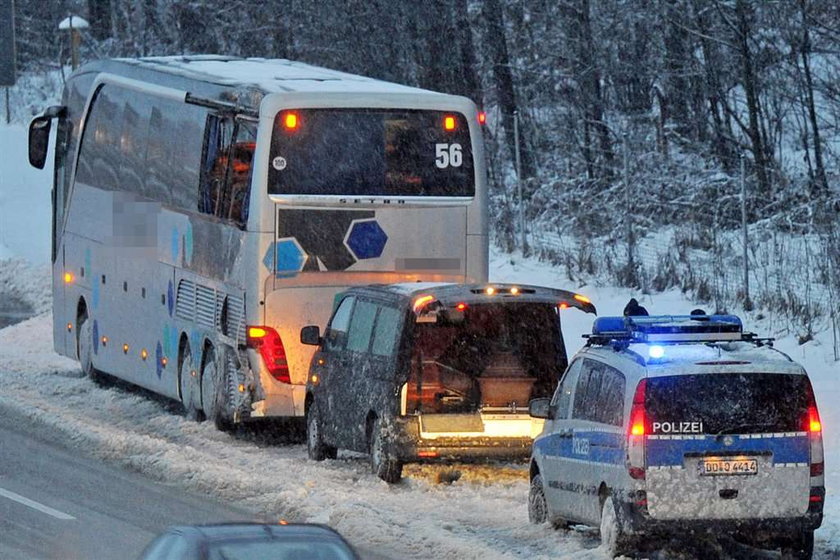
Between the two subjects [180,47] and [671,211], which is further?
[180,47]

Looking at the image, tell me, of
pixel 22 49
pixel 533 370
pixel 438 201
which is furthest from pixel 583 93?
pixel 22 49

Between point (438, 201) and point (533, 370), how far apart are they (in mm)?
3071

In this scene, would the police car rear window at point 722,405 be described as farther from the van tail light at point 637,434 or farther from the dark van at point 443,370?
the dark van at point 443,370

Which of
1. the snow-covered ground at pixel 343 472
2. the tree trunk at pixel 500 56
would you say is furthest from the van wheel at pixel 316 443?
the tree trunk at pixel 500 56

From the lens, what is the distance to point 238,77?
20.8 m

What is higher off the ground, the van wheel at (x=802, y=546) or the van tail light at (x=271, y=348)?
the van tail light at (x=271, y=348)

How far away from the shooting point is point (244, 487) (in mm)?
16047

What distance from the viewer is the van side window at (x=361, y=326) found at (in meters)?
17.2

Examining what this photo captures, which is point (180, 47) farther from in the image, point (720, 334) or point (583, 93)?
point (720, 334)

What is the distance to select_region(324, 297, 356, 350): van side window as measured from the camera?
700 inches

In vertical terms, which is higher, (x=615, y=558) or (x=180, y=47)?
(x=180, y=47)

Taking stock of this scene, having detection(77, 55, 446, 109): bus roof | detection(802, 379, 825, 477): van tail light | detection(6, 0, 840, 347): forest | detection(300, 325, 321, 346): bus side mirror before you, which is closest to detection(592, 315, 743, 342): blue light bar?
detection(802, 379, 825, 477): van tail light

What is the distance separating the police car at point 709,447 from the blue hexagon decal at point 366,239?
22.8 feet

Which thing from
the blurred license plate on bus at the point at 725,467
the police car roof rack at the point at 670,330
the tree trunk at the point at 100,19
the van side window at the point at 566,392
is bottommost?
the blurred license plate on bus at the point at 725,467
